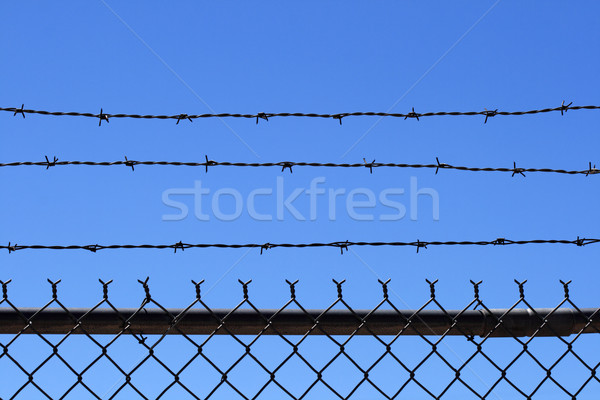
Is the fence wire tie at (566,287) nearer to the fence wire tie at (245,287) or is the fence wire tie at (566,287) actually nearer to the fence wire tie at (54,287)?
the fence wire tie at (245,287)

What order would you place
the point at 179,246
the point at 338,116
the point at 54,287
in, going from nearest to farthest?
1. the point at 54,287
2. the point at 179,246
3. the point at 338,116

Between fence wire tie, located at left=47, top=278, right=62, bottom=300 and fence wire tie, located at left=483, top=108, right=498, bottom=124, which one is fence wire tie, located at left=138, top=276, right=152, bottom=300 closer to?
fence wire tie, located at left=47, top=278, right=62, bottom=300

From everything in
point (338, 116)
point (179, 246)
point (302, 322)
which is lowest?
point (302, 322)

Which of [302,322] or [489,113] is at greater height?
[489,113]

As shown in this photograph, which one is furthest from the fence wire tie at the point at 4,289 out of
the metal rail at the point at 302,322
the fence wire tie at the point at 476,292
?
the fence wire tie at the point at 476,292

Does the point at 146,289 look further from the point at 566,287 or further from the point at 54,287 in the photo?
the point at 566,287

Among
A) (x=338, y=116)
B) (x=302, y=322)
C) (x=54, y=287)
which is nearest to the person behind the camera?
(x=54, y=287)

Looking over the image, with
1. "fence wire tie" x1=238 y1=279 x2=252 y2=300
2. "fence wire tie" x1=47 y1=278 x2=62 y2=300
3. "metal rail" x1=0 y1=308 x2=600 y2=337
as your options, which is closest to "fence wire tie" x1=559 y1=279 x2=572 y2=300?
"metal rail" x1=0 y1=308 x2=600 y2=337

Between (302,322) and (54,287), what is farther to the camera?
(302,322)

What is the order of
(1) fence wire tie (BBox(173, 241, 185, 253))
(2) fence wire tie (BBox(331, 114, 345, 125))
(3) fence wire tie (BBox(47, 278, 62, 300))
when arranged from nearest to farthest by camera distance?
(3) fence wire tie (BBox(47, 278, 62, 300)) < (1) fence wire tie (BBox(173, 241, 185, 253)) < (2) fence wire tie (BBox(331, 114, 345, 125))

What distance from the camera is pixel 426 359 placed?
244 cm

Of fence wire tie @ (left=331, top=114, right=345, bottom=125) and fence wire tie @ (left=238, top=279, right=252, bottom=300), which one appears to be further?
fence wire tie @ (left=331, top=114, right=345, bottom=125)

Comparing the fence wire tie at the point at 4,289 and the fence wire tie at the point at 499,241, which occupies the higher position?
the fence wire tie at the point at 499,241

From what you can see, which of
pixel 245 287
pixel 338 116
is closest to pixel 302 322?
pixel 245 287
